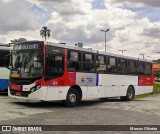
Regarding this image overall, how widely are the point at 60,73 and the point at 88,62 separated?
2.65 meters

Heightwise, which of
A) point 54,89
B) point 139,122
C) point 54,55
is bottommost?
point 139,122

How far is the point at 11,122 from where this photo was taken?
11.1 metres

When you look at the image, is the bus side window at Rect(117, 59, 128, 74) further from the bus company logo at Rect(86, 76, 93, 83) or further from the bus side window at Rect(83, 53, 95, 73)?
the bus company logo at Rect(86, 76, 93, 83)

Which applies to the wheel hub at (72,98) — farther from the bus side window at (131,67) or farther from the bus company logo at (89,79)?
the bus side window at (131,67)

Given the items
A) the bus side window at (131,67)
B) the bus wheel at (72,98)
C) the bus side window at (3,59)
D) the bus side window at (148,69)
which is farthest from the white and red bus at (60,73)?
the bus side window at (148,69)

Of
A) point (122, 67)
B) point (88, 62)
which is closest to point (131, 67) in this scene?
point (122, 67)

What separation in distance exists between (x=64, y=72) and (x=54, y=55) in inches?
41.2

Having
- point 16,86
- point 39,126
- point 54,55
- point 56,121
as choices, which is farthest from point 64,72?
point 39,126

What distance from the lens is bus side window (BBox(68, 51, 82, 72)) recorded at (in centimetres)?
1723

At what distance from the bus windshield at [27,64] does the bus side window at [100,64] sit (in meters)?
4.72

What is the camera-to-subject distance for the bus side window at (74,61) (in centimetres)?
1723

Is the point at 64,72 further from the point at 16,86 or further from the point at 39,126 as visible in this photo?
the point at 39,126

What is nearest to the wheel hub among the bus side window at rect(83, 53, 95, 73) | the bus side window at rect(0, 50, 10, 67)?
the bus side window at rect(83, 53, 95, 73)

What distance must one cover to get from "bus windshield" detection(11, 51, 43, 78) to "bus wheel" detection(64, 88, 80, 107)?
7.47ft
